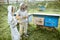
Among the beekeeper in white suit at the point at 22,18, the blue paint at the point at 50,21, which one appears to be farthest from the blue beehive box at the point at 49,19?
the beekeeper in white suit at the point at 22,18

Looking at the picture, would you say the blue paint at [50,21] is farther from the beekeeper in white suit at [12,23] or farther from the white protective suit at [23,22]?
the beekeeper in white suit at [12,23]

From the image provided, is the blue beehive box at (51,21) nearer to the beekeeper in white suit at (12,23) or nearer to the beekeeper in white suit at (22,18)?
the beekeeper in white suit at (22,18)

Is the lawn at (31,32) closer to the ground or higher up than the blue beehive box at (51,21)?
closer to the ground

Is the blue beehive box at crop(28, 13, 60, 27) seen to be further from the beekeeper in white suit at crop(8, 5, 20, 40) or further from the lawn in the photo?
the beekeeper in white suit at crop(8, 5, 20, 40)

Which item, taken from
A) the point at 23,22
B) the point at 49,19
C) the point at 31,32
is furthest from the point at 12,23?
the point at 49,19

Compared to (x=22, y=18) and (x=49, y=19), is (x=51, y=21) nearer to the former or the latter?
(x=49, y=19)

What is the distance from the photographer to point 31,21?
1.78m

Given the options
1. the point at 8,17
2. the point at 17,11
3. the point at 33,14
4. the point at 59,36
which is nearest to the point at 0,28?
the point at 8,17

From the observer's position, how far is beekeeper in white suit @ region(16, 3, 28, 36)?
1.76m

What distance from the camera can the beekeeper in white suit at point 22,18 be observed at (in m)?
1.76

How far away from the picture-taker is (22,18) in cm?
180

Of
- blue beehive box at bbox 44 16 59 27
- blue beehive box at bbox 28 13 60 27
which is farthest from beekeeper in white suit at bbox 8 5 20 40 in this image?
blue beehive box at bbox 44 16 59 27

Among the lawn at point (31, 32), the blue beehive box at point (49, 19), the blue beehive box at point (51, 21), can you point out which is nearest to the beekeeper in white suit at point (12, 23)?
the lawn at point (31, 32)

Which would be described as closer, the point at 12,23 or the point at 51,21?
the point at 51,21
